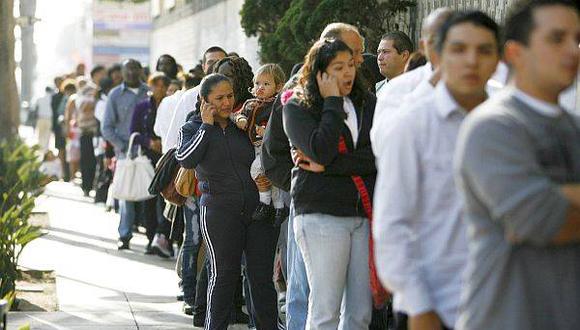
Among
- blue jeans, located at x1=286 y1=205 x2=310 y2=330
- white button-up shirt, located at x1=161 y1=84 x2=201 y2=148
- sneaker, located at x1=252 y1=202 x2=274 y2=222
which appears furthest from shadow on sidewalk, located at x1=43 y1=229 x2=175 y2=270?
blue jeans, located at x1=286 y1=205 x2=310 y2=330

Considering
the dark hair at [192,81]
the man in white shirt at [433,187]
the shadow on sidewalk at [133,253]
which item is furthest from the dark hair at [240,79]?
the man in white shirt at [433,187]

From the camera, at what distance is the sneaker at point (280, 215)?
9.40 m

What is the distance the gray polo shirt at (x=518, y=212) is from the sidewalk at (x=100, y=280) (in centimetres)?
650

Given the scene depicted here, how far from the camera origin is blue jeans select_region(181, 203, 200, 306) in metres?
11.4

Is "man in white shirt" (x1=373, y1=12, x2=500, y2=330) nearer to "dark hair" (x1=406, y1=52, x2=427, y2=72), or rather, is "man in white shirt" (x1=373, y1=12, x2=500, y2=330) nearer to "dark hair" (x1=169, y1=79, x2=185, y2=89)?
"dark hair" (x1=406, y1=52, x2=427, y2=72)

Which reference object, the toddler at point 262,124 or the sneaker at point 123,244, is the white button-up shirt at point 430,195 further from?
the sneaker at point 123,244

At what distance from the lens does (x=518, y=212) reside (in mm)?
A: 4309

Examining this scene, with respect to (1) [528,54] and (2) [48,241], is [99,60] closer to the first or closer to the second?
(2) [48,241]

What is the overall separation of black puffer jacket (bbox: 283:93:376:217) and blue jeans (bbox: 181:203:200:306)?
4089 mm

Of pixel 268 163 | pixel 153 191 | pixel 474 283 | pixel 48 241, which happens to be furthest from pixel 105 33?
pixel 474 283

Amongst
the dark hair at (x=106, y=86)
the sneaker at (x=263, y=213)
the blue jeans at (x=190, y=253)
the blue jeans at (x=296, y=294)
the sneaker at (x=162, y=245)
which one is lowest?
the sneaker at (x=162, y=245)

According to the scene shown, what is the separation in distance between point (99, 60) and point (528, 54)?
30736 mm

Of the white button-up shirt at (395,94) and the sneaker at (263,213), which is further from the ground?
the white button-up shirt at (395,94)

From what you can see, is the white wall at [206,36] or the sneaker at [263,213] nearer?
the sneaker at [263,213]
